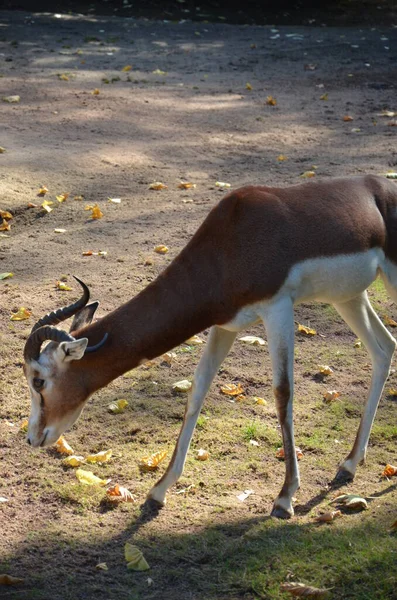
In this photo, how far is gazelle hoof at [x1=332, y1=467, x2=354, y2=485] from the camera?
5234 mm

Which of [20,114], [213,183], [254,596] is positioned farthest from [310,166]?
[254,596]

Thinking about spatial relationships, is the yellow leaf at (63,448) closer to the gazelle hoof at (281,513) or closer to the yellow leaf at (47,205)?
the gazelle hoof at (281,513)

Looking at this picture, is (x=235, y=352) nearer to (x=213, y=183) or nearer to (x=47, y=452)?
(x=47, y=452)

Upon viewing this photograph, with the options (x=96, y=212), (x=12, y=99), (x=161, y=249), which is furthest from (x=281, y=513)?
(x=12, y=99)

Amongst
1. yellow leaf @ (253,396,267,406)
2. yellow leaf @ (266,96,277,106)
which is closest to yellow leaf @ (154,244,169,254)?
yellow leaf @ (253,396,267,406)

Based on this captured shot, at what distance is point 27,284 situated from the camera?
7566mm

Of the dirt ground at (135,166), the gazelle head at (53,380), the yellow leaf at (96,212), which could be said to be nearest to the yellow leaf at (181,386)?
the dirt ground at (135,166)

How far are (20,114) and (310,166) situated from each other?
4.04 meters

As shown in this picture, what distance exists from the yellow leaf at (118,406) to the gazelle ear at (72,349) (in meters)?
1.35

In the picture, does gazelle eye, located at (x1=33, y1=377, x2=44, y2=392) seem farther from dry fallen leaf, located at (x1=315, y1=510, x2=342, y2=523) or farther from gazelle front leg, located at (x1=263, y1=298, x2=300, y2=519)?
dry fallen leaf, located at (x1=315, y1=510, x2=342, y2=523)

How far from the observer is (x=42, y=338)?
15.1 feet

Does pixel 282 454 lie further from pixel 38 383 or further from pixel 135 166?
pixel 135 166

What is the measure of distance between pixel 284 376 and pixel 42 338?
4.27 ft

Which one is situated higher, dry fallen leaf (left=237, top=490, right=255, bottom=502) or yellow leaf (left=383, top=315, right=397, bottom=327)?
dry fallen leaf (left=237, top=490, right=255, bottom=502)
